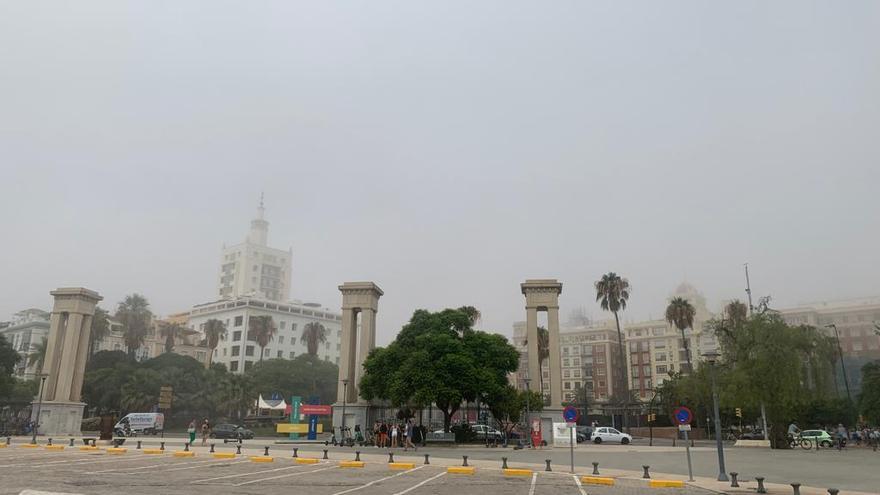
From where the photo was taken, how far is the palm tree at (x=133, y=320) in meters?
90.9

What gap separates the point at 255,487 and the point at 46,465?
11692 millimetres

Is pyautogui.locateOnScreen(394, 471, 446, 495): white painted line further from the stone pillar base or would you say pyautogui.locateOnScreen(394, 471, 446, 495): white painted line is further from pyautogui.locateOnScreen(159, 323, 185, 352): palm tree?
pyautogui.locateOnScreen(159, 323, 185, 352): palm tree

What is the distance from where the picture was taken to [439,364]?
4231cm

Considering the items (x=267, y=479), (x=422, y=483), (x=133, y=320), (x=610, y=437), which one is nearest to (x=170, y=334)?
(x=133, y=320)

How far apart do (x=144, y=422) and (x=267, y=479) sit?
154 feet

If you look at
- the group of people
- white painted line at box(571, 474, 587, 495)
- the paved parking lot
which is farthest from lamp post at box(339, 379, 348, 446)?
white painted line at box(571, 474, 587, 495)

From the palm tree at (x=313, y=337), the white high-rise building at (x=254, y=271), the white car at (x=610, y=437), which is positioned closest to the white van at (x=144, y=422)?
the white car at (x=610, y=437)

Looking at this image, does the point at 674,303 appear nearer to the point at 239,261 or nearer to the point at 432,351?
the point at 432,351

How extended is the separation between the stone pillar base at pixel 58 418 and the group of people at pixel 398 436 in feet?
90.8

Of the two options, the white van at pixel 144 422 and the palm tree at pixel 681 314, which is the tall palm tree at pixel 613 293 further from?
the white van at pixel 144 422

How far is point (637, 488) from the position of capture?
1897 cm

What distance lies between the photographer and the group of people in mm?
39125

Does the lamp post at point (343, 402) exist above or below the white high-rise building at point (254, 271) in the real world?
below

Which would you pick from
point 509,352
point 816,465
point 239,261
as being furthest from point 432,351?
point 239,261
